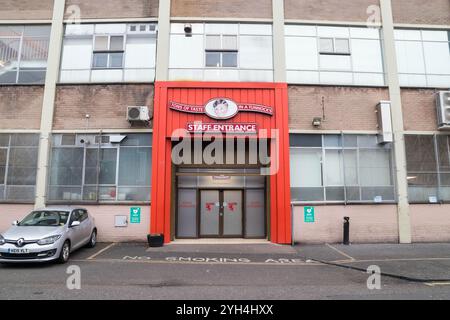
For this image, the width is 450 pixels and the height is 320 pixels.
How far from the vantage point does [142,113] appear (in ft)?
41.6

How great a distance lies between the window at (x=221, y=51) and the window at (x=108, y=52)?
386 centimetres

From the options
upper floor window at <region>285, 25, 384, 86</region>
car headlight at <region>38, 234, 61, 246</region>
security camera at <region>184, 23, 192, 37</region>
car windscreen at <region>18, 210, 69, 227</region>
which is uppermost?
security camera at <region>184, 23, 192, 37</region>

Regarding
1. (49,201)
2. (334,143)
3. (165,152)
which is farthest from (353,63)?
(49,201)

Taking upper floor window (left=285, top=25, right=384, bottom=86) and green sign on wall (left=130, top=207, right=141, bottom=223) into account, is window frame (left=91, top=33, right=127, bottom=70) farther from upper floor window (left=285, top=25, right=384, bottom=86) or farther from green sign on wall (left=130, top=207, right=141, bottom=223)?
upper floor window (left=285, top=25, right=384, bottom=86)

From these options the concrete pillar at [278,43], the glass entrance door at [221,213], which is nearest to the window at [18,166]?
the glass entrance door at [221,213]

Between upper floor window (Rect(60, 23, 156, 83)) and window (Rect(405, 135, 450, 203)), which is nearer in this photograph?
window (Rect(405, 135, 450, 203))

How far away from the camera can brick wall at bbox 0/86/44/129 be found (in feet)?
43.7

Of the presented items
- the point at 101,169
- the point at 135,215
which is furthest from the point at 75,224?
the point at 101,169

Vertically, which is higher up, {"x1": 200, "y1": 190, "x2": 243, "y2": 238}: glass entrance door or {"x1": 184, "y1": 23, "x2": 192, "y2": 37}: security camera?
{"x1": 184, "y1": 23, "x2": 192, "y2": 37}: security camera

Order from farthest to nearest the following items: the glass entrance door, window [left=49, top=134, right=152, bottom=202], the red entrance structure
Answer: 1. the glass entrance door
2. window [left=49, top=134, right=152, bottom=202]
3. the red entrance structure

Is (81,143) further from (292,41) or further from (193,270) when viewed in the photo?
(292,41)

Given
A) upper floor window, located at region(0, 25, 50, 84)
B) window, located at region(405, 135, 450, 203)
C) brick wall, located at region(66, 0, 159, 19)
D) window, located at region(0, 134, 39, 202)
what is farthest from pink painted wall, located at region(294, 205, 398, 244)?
upper floor window, located at region(0, 25, 50, 84)

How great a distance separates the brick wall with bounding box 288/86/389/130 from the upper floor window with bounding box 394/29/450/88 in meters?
1.83

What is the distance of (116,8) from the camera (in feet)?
46.2
